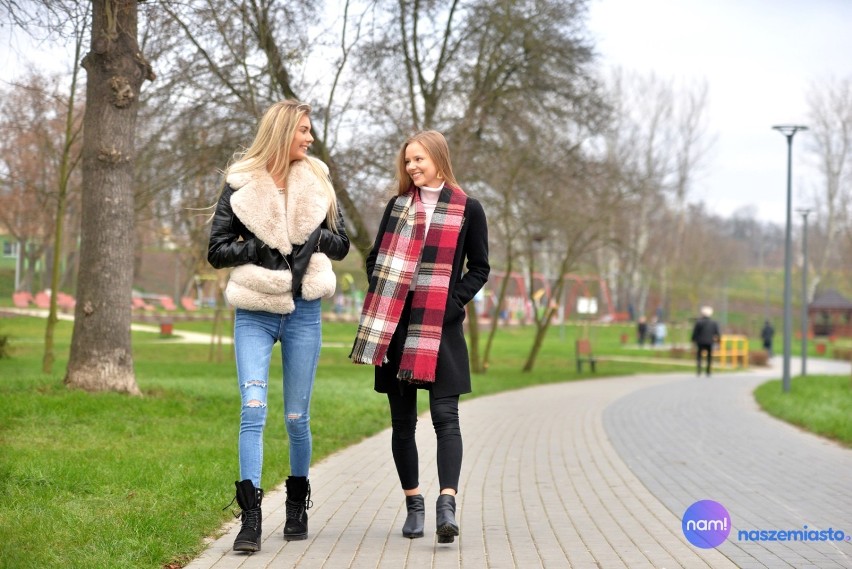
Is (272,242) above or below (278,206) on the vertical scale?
below

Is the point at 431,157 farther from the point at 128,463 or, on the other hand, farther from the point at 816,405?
the point at 816,405

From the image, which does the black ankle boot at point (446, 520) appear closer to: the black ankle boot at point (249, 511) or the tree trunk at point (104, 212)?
the black ankle boot at point (249, 511)

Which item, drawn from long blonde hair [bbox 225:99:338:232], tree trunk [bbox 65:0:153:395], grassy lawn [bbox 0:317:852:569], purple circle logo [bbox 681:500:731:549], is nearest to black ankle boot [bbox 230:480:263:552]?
grassy lawn [bbox 0:317:852:569]

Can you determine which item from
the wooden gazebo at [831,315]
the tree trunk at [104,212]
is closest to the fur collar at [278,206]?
the tree trunk at [104,212]

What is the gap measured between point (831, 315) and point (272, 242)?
66.9m

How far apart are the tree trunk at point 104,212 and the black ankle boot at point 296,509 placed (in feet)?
19.6

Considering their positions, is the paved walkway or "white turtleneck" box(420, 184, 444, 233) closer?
the paved walkway

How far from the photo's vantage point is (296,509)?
5301 mm

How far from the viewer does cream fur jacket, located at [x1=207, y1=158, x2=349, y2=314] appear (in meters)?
5.03

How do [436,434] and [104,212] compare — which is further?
[104,212]

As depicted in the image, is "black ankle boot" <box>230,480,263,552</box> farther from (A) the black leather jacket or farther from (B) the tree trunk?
(B) the tree trunk

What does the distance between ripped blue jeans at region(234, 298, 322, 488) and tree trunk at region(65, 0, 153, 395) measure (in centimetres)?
599

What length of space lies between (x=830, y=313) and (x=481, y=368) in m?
47.0

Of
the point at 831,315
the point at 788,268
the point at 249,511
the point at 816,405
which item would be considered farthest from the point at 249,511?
the point at 831,315
